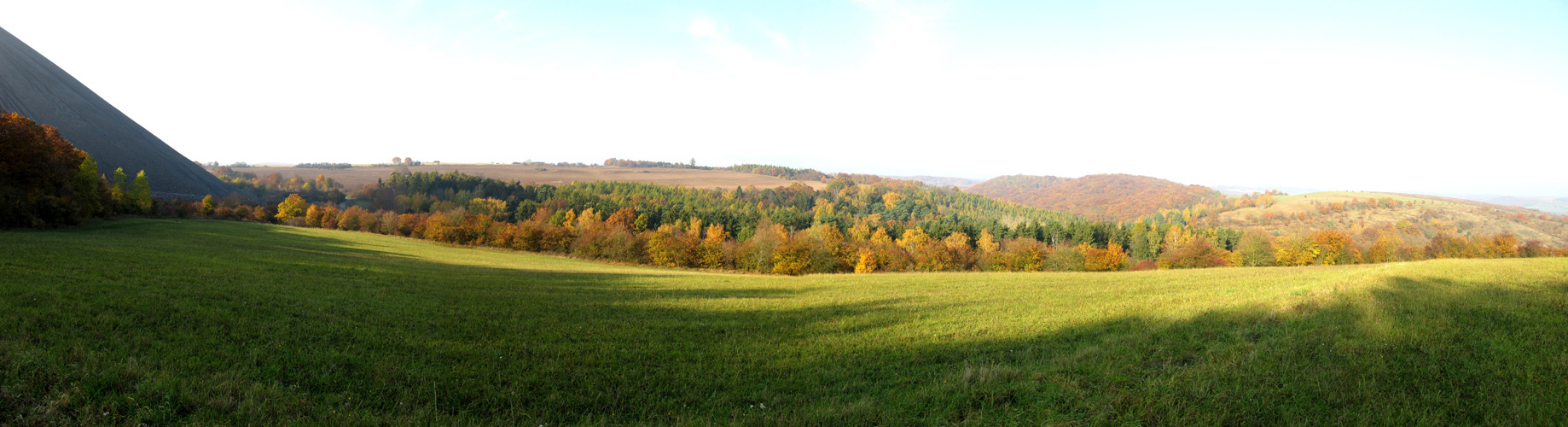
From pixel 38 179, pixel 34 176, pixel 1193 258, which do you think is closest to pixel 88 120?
pixel 38 179

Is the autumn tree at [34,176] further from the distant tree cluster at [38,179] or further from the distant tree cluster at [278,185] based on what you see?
the distant tree cluster at [278,185]

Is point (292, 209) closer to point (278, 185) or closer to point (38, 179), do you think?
point (38, 179)

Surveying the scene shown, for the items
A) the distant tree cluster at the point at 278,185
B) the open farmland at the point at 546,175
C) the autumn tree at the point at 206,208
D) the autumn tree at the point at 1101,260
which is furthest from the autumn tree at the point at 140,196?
the autumn tree at the point at 1101,260

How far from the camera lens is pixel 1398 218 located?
5187 inches

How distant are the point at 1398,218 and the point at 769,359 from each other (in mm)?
197744

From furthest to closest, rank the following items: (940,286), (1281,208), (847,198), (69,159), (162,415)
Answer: (847,198) → (1281,208) → (69,159) → (940,286) → (162,415)

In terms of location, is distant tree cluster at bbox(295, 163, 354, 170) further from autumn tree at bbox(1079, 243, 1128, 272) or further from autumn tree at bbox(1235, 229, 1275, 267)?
autumn tree at bbox(1235, 229, 1275, 267)

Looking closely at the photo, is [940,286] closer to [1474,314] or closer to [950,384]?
[1474,314]

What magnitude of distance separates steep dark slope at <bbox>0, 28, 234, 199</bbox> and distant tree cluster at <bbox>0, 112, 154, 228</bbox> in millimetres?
61629

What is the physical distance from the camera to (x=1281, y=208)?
16375 centimetres

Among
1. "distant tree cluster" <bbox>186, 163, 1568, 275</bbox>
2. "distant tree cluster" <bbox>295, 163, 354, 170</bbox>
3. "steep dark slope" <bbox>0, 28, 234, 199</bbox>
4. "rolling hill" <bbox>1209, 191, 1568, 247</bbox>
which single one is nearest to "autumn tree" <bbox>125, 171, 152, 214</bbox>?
"distant tree cluster" <bbox>186, 163, 1568, 275</bbox>

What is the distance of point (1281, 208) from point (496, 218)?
222m

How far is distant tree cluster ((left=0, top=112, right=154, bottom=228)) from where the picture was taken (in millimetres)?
29812

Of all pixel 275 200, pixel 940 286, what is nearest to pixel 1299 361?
pixel 940 286
